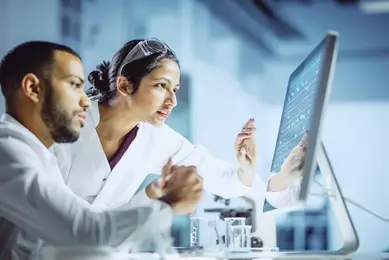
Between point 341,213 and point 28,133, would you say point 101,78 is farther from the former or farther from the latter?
point 341,213

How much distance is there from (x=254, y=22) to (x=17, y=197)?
1.63 meters

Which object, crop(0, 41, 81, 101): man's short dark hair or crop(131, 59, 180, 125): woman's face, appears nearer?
crop(0, 41, 81, 101): man's short dark hair

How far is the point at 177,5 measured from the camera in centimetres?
273

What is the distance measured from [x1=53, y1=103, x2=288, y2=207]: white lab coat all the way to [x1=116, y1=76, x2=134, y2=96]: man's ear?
0.10 m

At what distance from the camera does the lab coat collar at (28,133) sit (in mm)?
1588

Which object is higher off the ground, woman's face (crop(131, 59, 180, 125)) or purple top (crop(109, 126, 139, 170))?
woman's face (crop(131, 59, 180, 125))

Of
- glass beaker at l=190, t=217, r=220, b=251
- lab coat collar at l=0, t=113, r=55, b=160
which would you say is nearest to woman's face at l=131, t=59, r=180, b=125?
glass beaker at l=190, t=217, r=220, b=251

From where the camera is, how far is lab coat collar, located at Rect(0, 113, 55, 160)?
1.59m

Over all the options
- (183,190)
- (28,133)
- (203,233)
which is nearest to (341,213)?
(183,190)

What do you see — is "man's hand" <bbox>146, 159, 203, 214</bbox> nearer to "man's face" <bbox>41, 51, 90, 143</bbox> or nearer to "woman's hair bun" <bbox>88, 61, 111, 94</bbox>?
"man's face" <bbox>41, 51, 90, 143</bbox>

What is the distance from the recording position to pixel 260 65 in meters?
2.76

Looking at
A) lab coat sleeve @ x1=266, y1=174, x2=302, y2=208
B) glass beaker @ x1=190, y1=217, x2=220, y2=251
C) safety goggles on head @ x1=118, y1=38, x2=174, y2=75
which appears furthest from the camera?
safety goggles on head @ x1=118, y1=38, x2=174, y2=75

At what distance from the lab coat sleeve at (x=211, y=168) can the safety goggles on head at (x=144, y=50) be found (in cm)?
29

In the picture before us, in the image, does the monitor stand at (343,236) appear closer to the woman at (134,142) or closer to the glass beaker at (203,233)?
the glass beaker at (203,233)
